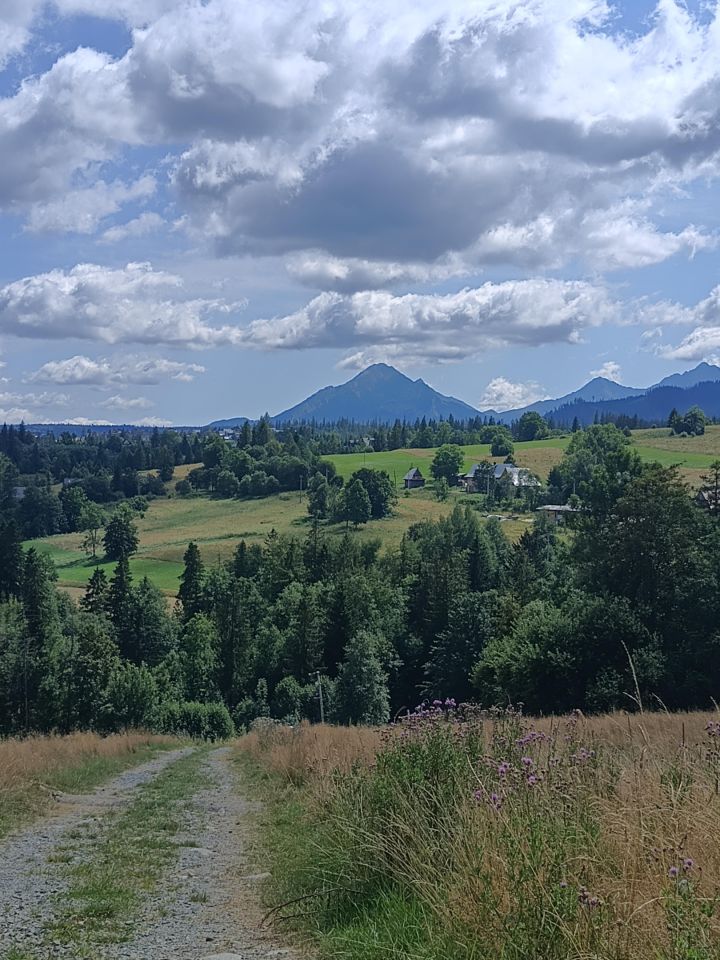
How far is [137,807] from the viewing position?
13766mm

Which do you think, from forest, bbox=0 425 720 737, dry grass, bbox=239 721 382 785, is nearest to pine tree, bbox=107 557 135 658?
forest, bbox=0 425 720 737

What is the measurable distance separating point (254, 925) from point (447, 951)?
2775 mm

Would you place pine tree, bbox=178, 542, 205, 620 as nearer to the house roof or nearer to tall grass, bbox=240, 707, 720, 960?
the house roof

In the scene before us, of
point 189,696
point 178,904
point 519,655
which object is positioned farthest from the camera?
point 189,696

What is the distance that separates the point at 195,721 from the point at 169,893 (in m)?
56.4

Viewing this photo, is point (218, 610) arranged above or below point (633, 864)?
below

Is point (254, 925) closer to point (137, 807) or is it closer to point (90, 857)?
point (90, 857)

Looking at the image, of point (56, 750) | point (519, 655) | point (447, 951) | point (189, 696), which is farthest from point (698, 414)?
point (447, 951)

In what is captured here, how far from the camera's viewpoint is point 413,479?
18138cm

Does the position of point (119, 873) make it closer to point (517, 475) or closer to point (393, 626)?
point (393, 626)

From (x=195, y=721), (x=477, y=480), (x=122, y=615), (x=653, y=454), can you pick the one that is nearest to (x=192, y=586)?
(x=122, y=615)

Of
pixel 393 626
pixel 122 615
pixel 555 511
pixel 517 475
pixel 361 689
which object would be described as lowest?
pixel 361 689

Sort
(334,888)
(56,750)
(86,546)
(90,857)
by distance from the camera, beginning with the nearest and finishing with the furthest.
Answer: (334,888) < (90,857) < (56,750) < (86,546)

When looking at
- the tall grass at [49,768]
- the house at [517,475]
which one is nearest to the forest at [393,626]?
the tall grass at [49,768]
